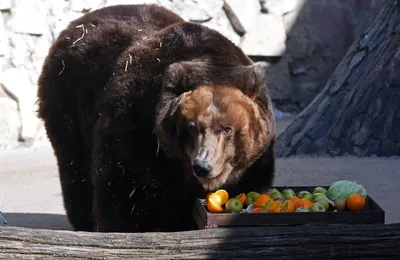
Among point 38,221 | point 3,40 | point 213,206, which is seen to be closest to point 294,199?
point 213,206

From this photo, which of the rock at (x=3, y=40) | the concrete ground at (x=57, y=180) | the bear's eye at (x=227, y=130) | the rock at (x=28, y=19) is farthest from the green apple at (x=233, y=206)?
the rock at (x=28, y=19)

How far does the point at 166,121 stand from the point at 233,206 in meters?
0.61

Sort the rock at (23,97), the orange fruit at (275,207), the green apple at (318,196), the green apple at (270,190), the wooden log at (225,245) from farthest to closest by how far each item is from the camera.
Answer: the rock at (23,97), the green apple at (270,190), the green apple at (318,196), the orange fruit at (275,207), the wooden log at (225,245)

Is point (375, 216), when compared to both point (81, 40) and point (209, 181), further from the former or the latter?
point (81, 40)

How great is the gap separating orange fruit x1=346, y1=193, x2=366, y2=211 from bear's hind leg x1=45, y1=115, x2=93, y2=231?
6.75 feet

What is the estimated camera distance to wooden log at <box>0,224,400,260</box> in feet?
10.8

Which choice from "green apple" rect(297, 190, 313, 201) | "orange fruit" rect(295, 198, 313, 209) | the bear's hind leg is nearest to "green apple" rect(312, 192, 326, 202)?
"green apple" rect(297, 190, 313, 201)

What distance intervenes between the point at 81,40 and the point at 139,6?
1.62 feet

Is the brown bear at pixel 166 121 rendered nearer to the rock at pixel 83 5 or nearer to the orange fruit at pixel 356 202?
the orange fruit at pixel 356 202

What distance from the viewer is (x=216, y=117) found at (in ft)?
13.4

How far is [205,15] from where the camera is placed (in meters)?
10.4

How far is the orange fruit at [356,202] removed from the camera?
4098mm

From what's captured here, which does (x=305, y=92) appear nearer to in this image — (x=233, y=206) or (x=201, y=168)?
(x=233, y=206)

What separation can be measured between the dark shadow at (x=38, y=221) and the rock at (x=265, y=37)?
507cm
